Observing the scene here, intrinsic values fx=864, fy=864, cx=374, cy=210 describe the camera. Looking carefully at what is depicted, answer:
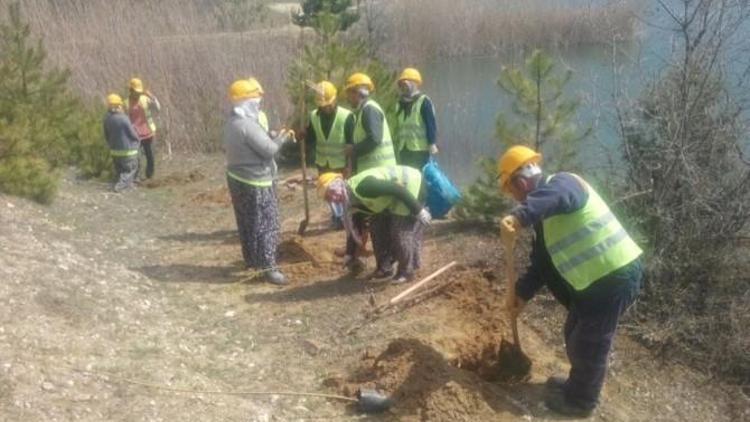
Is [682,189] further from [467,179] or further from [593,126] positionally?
[467,179]

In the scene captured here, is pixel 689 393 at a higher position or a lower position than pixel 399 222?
lower

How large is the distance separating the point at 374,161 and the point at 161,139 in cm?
881

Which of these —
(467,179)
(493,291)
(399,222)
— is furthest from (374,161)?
(467,179)

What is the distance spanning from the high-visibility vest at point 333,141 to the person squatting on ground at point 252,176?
29.4 inches

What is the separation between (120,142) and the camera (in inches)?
441

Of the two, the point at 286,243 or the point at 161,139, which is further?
the point at 161,139

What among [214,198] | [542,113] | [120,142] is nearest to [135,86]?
[120,142]

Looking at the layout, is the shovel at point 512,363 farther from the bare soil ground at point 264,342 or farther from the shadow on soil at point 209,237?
the shadow on soil at point 209,237

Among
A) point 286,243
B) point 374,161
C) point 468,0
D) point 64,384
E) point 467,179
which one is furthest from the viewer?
point 468,0

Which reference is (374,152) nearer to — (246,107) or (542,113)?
(246,107)

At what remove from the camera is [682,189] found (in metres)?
6.87

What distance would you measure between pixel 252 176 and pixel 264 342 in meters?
1.49

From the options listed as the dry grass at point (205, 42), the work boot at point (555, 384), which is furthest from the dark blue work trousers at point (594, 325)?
the dry grass at point (205, 42)

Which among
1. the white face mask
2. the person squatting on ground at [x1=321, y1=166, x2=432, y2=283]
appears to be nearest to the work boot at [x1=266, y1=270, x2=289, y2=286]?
the person squatting on ground at [x1=321, y1=166, x2=432, y2=283]
